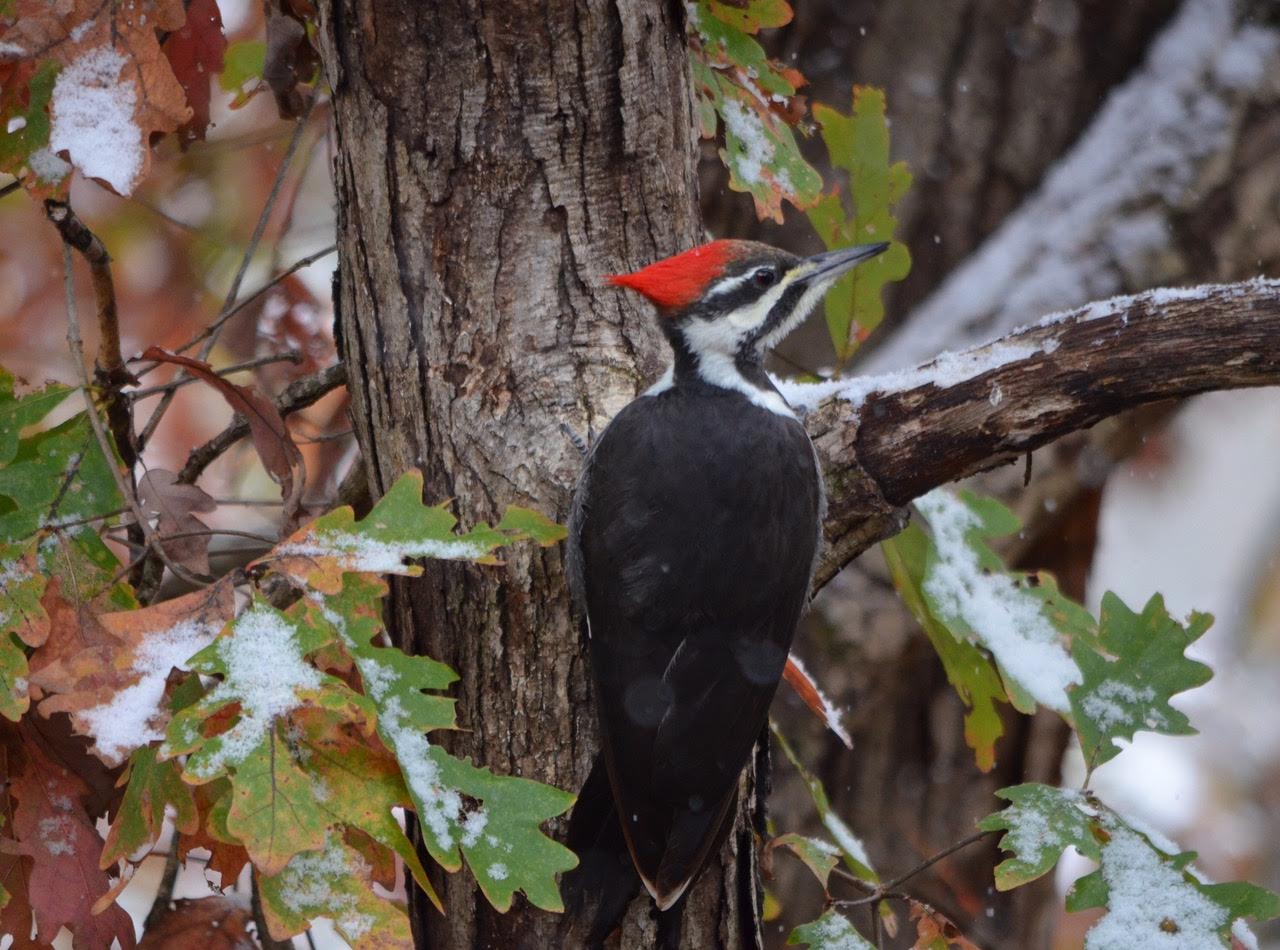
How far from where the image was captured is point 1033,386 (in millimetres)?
1907

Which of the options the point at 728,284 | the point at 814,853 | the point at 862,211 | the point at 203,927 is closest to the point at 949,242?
the point at 862,211

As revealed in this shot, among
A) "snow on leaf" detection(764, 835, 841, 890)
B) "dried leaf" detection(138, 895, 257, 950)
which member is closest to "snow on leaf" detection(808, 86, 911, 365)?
"snow on leaf" detection(764, 835, 841, 890)

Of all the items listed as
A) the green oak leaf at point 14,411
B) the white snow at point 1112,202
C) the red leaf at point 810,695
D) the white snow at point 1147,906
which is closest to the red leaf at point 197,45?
the green oak leaf at point 14,411

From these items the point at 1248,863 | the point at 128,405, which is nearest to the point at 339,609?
the point at 128,405

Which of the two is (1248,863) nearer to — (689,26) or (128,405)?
(689,26)

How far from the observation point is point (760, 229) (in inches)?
140

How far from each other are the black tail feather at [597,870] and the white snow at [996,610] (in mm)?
686

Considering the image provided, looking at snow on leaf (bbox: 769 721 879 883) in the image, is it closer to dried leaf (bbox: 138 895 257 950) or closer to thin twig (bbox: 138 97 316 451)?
dried leaf (bbox: 138 895 257 950)

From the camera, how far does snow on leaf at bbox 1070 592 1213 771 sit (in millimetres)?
1882

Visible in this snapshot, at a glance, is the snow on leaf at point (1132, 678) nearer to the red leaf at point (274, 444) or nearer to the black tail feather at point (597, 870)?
the black tail feather at point (597, 870)

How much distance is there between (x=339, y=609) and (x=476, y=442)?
1.71 feet

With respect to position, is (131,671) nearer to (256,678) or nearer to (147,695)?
(147,695)

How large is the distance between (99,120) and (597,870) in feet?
4.26

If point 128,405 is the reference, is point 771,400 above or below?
below
